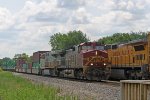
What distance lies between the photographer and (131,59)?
30.6 metres

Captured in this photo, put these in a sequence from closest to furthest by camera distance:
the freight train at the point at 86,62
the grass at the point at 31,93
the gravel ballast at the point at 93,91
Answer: the grass at the point at 31,93 < the gravel ballast at the point at 93,91 < the freight train at the point at 86,62

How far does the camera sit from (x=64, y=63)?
133ft

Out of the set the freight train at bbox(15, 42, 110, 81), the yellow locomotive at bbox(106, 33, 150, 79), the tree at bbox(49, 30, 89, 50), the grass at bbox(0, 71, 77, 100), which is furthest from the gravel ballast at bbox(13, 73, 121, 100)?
the tree at bbox(49, 30, 89, 50)

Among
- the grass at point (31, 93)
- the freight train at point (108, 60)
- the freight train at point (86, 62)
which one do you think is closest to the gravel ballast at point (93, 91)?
the grass at point (31, 93)

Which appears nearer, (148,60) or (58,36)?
(148,60)

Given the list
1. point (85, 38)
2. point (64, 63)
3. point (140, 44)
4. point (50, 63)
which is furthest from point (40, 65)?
point (85, 38)

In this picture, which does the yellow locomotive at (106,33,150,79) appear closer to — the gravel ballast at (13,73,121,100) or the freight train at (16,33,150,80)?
the freight train at (16,33,150,80)

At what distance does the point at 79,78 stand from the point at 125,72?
19.0 ft

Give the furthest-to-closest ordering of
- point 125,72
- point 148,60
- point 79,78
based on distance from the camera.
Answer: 1. point 79,78
2. point 125,72
3. point 148,60

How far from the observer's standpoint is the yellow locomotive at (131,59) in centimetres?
2613

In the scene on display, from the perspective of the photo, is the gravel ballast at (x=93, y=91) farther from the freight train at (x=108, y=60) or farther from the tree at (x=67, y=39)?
the tree at (x=67, y=39)

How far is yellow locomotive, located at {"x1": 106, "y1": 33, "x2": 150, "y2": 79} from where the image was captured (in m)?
26.1

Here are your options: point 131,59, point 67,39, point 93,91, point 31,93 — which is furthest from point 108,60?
point 67,39

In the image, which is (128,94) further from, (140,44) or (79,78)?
Result: (79,78)
